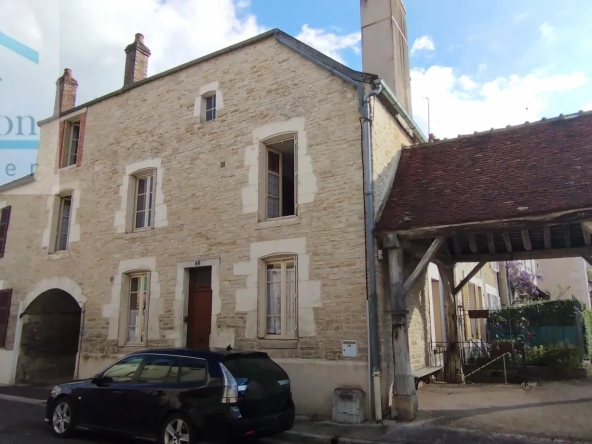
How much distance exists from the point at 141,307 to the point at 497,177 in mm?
8259

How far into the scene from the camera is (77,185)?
1357cm

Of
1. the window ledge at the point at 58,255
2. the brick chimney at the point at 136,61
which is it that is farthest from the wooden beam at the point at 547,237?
the window ledge at the point at 58,255

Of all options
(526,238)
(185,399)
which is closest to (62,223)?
(185,399)

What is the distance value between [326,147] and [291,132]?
0.97 metres

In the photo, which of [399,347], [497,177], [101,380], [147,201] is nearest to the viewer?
[101,380]

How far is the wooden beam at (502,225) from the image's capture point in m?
7.01

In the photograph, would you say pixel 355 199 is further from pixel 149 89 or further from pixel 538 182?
pixel 149 89

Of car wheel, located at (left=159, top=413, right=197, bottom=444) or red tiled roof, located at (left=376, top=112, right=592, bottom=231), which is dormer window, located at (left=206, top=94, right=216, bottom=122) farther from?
car wheel, located at (left=159, top=413, right=197, bottom=444)

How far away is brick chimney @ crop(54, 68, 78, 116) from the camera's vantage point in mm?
15094

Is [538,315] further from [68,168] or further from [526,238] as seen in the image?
[68,168]

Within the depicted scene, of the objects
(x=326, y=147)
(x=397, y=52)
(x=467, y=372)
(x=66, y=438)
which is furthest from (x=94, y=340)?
(x=397, y=52)

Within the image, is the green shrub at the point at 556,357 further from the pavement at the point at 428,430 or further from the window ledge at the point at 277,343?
the window ledge at the point at 277,343

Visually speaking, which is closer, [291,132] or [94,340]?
[291,132]

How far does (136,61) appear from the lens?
1411cm
